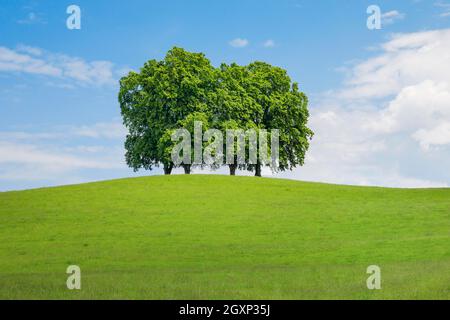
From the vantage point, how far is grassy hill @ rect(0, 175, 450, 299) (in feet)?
69.1

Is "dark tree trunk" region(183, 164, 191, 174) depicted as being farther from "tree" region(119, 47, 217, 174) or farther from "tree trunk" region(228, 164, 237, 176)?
"tree trunk" region(228, 164, 237, 176)

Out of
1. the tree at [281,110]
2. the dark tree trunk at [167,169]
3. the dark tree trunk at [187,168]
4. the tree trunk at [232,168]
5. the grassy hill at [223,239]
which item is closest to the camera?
the grassy hill at [223,239]

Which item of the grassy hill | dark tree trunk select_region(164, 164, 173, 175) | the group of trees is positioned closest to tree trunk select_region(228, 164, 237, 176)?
the group of trees

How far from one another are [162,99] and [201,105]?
4763 mm

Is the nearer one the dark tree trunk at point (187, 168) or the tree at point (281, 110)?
the dark tree trunk at point (187, 168)

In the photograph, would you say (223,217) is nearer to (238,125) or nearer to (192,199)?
(192,199)

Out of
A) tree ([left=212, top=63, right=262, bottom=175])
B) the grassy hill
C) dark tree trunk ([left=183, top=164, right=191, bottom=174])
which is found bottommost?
the grassy hill

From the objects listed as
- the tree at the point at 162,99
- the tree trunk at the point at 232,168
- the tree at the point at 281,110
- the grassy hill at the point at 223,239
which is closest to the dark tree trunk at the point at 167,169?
the tree at the point at 162,99

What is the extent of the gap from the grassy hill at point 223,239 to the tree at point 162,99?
792 centimetres

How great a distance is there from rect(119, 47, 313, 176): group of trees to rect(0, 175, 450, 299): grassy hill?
8.00m

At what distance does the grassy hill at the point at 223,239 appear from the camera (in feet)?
69.1

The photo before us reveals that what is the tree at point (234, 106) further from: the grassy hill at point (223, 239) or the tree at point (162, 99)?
the grassy hill at point (223, 239)

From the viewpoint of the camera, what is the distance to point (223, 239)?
36719mm

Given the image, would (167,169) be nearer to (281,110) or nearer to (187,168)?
(187,168)
